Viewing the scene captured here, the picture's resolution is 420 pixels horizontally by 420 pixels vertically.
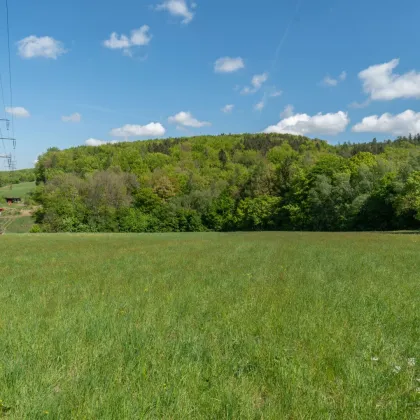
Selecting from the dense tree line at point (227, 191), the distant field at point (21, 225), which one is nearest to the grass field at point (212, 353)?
the dense tree line at point (227, 191)

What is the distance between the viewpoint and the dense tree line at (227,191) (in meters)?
68.6

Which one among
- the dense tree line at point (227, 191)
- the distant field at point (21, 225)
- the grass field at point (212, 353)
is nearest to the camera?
the grass field at point (212, 353)

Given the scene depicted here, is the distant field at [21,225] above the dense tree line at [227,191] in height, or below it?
below

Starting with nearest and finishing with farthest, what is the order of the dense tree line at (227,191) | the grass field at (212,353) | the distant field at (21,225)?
the grass field at (212,353) < the dense tree line at (227,191) < the distant field at (21,225)

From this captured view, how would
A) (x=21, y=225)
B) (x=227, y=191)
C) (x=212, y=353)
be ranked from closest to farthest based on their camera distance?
(x=212, y=353) < (x=21, y=225) < (x=227, y=191)

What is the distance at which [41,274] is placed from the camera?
15180mm

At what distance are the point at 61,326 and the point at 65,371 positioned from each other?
6.44ft

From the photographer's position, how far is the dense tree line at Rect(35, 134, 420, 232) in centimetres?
6862

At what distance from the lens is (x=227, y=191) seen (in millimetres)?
107938

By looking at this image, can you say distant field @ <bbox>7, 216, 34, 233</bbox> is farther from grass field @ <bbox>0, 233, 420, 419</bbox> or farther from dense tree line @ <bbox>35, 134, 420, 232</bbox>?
grass field @ <bbox>0, 233, 420, 419</bbox>

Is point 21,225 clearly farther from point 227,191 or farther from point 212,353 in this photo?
point 212,353

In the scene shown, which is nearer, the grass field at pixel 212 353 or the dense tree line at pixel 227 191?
the grass field at pixel 212 353

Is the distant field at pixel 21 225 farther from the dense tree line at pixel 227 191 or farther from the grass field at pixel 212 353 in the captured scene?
the grass field at pixel 212 353

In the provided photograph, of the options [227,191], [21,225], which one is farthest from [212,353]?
[21,225]
